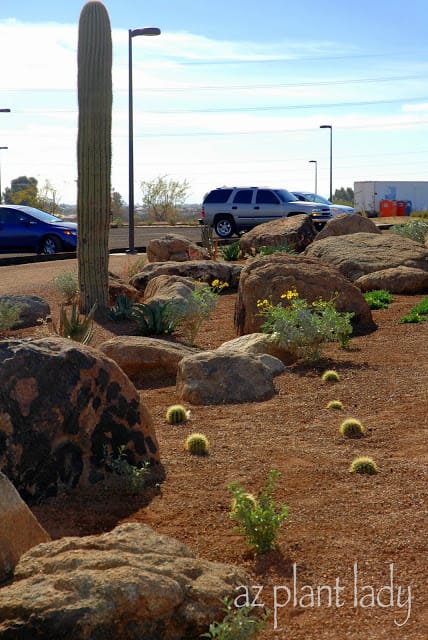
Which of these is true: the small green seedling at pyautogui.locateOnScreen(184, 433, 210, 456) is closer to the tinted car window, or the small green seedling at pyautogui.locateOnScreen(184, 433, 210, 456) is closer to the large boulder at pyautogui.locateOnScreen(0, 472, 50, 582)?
the large boulder at pyautogui.locateOnScreen(0, 472, 50, 582)

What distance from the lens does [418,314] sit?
41.0ft

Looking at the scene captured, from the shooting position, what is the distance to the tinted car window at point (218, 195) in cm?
3122

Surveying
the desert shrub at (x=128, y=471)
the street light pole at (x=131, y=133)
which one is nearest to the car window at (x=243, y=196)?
the street light pole at (x=131, y=133)

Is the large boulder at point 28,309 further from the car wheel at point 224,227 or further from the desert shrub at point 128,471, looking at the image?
the car wheel at point 224,227

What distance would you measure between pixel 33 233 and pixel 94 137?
11762mm

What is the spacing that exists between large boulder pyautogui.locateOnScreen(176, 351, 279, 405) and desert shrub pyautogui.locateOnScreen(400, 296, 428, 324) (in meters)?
4.05

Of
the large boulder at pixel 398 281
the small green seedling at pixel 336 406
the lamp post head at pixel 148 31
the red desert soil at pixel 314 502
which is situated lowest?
the red desert soil at pixel 314 502

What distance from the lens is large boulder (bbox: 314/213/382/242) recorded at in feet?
66.5

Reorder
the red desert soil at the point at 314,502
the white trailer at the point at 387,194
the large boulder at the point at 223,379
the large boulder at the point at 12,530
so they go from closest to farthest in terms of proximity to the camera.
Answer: the large boulder at the point at 12,530 < the red desert soil at the point at 314,502 < the large boulder at the point at 223,379 < the white trailer at the point at 387,194

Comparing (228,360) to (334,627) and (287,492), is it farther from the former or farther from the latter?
(334,627)

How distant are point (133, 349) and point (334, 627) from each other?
5.63 metres

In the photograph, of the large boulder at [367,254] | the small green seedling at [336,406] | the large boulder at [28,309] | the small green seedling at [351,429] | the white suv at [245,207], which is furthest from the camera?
the white suv at [245,207]

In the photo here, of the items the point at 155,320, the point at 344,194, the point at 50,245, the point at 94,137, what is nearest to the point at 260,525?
the point at 155,320

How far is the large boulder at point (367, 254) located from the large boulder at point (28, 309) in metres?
4.89
